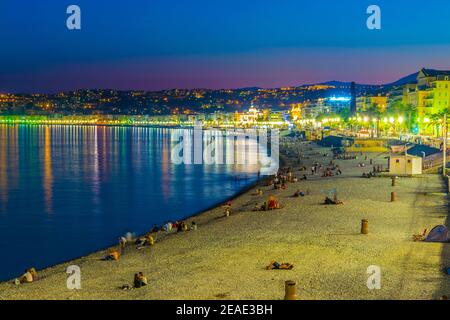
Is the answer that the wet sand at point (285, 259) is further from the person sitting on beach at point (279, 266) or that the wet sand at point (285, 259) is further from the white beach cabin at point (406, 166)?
the white beach cabin at point (406, 166)

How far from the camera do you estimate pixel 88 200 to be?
136 ft

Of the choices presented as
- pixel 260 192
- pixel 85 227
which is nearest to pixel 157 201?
pixel 260 192

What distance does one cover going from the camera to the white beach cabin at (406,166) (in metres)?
37.6

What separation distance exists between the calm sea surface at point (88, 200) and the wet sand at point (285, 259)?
434 centimetres

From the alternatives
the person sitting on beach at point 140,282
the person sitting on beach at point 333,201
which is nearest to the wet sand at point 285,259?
the person sitting on beach at point 140,282

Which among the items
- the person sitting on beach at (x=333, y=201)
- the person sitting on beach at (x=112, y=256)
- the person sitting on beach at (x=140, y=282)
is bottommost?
the person sitting on beach at (x=112, y=256)

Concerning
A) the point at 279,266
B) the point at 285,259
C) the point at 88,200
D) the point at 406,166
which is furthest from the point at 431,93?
the point at 279,266

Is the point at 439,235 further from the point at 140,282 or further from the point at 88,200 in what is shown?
the point at 88,200

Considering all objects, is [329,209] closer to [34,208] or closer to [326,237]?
[326,237]

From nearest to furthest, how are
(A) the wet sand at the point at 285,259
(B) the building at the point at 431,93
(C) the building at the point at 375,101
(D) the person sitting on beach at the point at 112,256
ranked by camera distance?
(A) the wet sand at the point at 285,259 → (D) the person sitting on beach at the point at 112,256 → (B) the building at the point at 431,93 → (C) the building at the point at 375,101

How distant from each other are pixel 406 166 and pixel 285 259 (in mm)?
22351

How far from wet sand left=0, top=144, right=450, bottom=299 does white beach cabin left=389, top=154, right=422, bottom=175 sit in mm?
9584

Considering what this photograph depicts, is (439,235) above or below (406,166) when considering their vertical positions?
below
